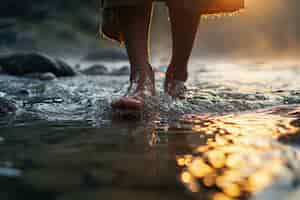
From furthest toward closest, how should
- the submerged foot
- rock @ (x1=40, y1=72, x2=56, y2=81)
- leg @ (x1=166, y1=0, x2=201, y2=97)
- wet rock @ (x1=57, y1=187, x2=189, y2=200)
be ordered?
rock @ (x1=40, y1=72, x2=56, y2=81) < leg @ (x1=166, y1=0, x2=201, y2=97) < the submerged foot < wet rock @ (x1=57, y1=187, x2=189, y2=200)

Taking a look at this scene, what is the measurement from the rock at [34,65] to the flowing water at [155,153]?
8.88 feet

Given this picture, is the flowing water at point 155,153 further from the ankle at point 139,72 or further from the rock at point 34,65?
the rock at point 34,65

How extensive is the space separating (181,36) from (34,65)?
8.93 ft

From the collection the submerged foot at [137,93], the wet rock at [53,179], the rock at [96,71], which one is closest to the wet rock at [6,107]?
the submerged foot at [137,93]

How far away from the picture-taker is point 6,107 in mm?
2195

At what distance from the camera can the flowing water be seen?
97cm

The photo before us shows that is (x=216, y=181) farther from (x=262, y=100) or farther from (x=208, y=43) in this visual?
(x=208, y=43)

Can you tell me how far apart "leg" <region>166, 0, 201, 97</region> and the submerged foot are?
0.27m

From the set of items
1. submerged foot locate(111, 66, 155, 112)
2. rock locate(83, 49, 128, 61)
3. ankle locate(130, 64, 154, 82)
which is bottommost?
submerged foot locate(111, 66, 155, 112)

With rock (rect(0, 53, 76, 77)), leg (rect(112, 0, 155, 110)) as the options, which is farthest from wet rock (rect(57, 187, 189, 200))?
rock (rect(0, 53, 76, 77))

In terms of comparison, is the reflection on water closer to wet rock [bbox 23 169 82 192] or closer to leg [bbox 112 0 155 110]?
wet rock [bbox 23 169 82 192]

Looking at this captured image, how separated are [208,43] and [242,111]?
496 inches

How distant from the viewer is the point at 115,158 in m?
1.23

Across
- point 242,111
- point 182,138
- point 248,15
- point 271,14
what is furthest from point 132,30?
point 248,15
